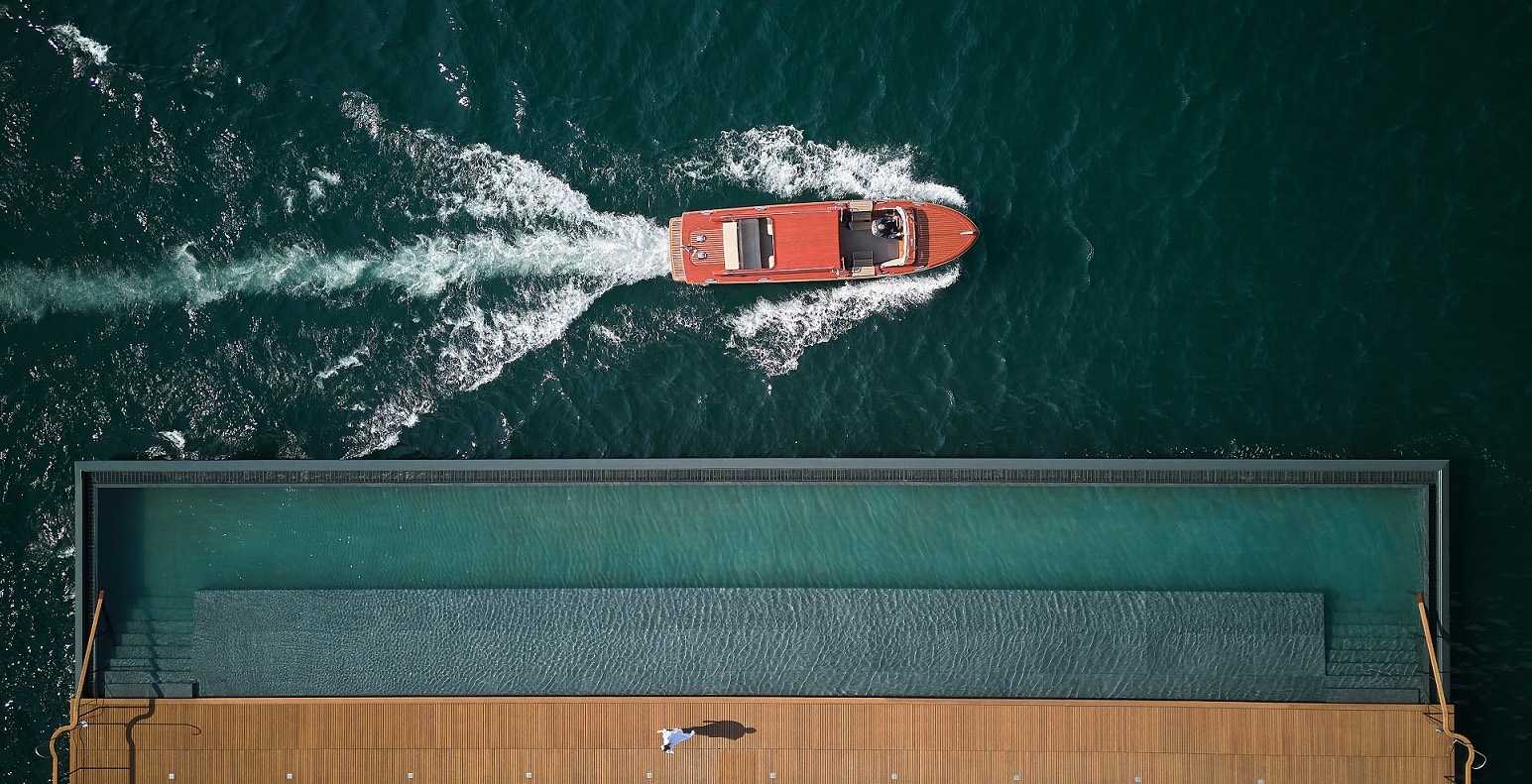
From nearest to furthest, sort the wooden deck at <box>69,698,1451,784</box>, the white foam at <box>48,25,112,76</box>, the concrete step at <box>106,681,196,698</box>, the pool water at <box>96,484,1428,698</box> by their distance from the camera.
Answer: the wooden deck at <box>69,698,1451,784</box> < the pool water at <box>96,484,1428,698</box> < the concrete step at <box>106,681,196,698</box> < the white foam at <box>48,25,112,76</box>

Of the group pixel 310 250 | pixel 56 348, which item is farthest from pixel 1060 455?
pixel 56 348

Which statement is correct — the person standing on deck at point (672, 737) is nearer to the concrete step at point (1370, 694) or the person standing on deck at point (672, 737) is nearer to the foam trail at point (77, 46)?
the concrete step at point (1370, 694)

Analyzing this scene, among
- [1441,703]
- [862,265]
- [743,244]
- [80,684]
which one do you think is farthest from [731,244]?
[1441,703]

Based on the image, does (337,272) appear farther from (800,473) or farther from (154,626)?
(800,473)

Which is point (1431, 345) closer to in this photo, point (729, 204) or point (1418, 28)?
point (1418, 28)

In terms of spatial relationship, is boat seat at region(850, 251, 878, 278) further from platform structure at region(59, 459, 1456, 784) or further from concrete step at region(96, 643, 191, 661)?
concrete step at region(96, 643, 191, 661)

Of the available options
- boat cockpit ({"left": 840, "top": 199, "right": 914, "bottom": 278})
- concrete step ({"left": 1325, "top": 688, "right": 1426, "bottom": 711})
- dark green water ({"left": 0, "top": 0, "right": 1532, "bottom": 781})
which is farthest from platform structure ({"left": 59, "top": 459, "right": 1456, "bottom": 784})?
boat cockpit ({"left": 840, "top": 199, "right": 914, "bottom": 278})

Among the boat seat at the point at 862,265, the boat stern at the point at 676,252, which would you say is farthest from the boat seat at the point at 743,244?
the boat seat at the point at 862,265
